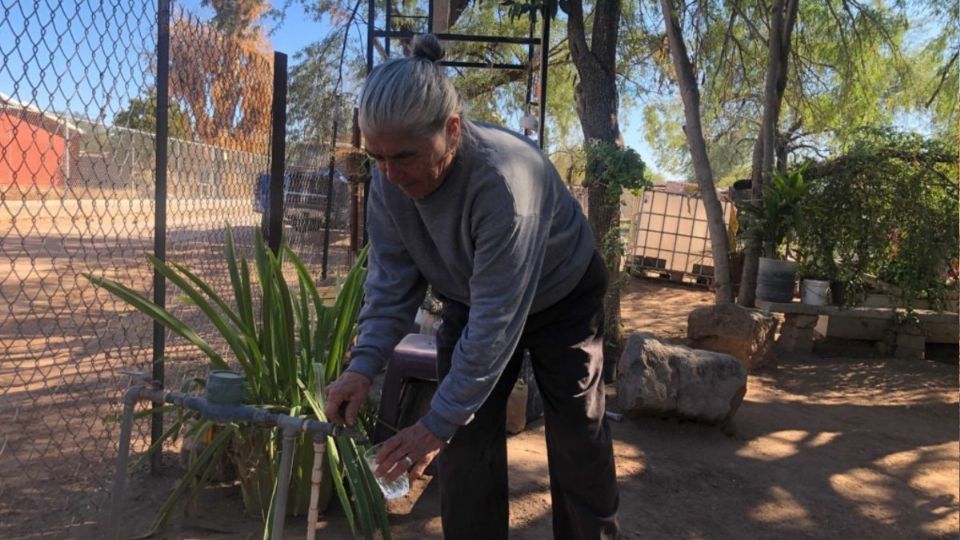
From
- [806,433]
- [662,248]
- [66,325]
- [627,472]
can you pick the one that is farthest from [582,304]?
[662,248]

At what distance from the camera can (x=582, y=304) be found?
6.99 ft

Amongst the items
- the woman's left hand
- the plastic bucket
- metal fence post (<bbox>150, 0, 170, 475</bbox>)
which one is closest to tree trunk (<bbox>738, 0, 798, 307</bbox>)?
the plastic bucket

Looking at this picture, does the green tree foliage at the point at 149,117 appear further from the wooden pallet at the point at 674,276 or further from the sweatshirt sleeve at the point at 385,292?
the wooden pallet at the point at 674,276

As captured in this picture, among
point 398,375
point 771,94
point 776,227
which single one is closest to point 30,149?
point 398,375

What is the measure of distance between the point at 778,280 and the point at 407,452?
20.8 feet

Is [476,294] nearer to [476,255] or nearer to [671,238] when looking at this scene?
[476,255]

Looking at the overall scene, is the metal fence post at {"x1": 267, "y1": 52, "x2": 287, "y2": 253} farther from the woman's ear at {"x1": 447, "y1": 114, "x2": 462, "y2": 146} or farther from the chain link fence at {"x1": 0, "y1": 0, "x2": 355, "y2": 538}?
the woman's ear at {"x1": 447, "y1": 114, "x2": 462, "y2": 146}

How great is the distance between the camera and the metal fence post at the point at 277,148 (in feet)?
12.1

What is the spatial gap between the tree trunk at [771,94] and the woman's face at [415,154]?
662 centimetres

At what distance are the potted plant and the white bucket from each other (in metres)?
0.14

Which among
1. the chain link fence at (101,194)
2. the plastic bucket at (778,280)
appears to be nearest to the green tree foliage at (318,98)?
the chain link fence at (101,194)

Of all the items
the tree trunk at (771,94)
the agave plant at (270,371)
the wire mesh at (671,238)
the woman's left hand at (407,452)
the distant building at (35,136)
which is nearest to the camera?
the woman's left hand at (407,452)

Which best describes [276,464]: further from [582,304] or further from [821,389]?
[821,389]

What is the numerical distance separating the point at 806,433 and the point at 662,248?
8.67 m
